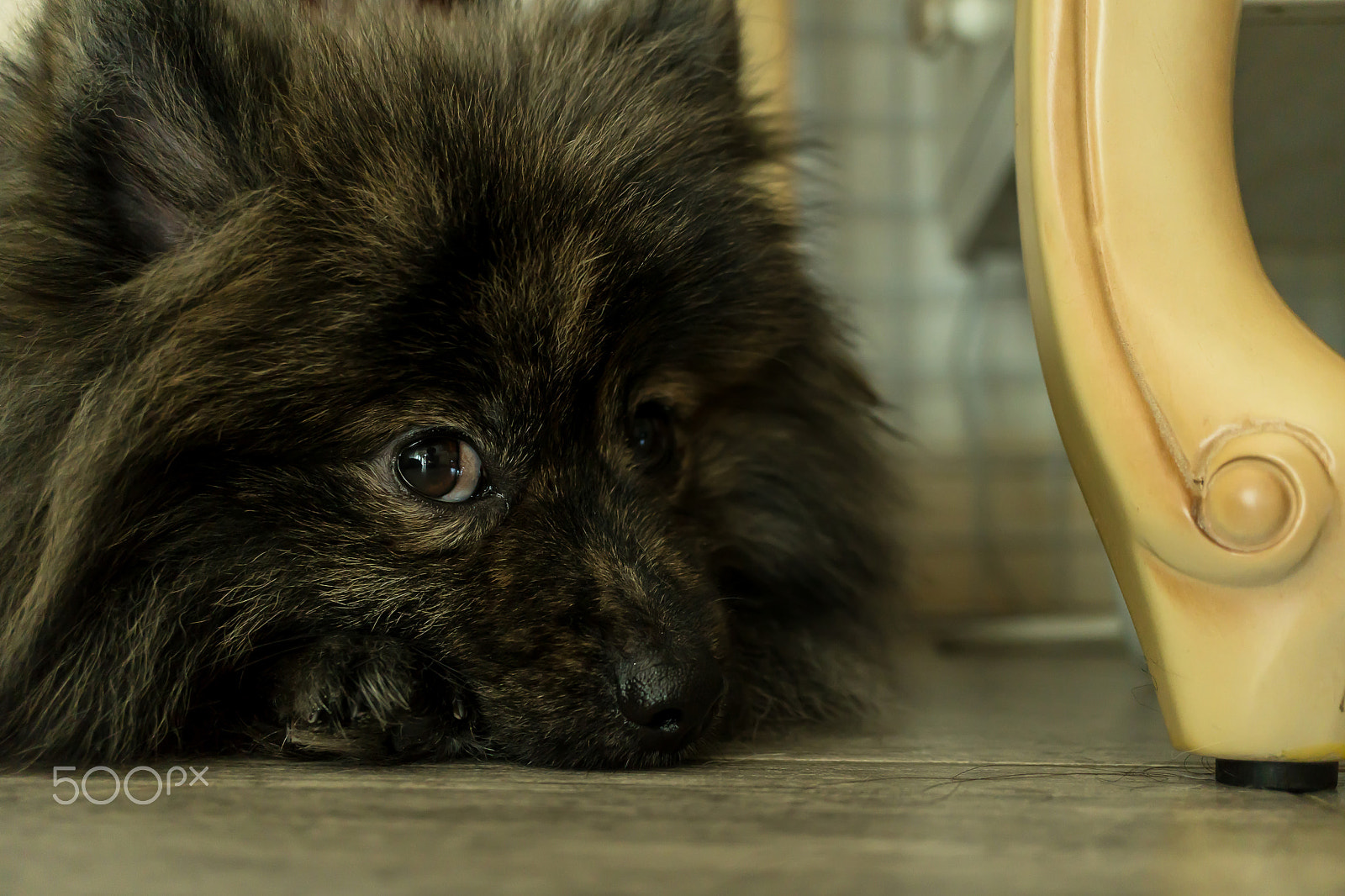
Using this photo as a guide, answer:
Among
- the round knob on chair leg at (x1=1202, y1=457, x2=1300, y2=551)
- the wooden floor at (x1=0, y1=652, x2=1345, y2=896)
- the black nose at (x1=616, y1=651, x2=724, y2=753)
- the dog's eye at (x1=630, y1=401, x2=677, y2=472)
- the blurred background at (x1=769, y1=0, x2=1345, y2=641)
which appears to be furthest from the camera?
the blurred background at (x1=769, y1=0, x2=1345, y2=641)

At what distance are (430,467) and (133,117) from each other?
48 cm

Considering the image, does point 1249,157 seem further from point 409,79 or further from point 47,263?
point 47,263

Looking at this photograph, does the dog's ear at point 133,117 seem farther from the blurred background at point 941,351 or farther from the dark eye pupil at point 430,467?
the blurred background at point 941,351

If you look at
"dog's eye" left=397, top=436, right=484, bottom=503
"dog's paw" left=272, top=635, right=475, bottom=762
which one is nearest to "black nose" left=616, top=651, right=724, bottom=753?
"dog's paw" left=272, top=635, right=475, bottom=762

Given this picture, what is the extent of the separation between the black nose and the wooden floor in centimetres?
4

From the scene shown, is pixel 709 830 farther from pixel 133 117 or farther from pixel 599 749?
pixel 133 117

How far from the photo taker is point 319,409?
1.16m

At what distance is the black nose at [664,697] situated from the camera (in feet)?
3.48

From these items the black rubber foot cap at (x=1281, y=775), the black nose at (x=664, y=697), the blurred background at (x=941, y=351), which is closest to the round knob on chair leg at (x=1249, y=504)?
the black rubber foot cap at (x=1281, y=775)

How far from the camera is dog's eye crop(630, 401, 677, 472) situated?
145 centimetres

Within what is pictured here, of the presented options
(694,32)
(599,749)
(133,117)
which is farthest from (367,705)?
(694,32)

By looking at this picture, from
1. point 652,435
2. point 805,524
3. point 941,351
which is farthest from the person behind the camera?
point 941,351

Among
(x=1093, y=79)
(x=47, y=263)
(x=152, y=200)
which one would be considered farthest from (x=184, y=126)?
(x=1093, y=79)

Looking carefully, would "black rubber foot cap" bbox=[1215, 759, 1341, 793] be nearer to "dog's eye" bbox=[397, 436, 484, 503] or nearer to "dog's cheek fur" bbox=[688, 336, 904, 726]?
"dog's cheek fur" bbox=[688, 336, 904, 726]
